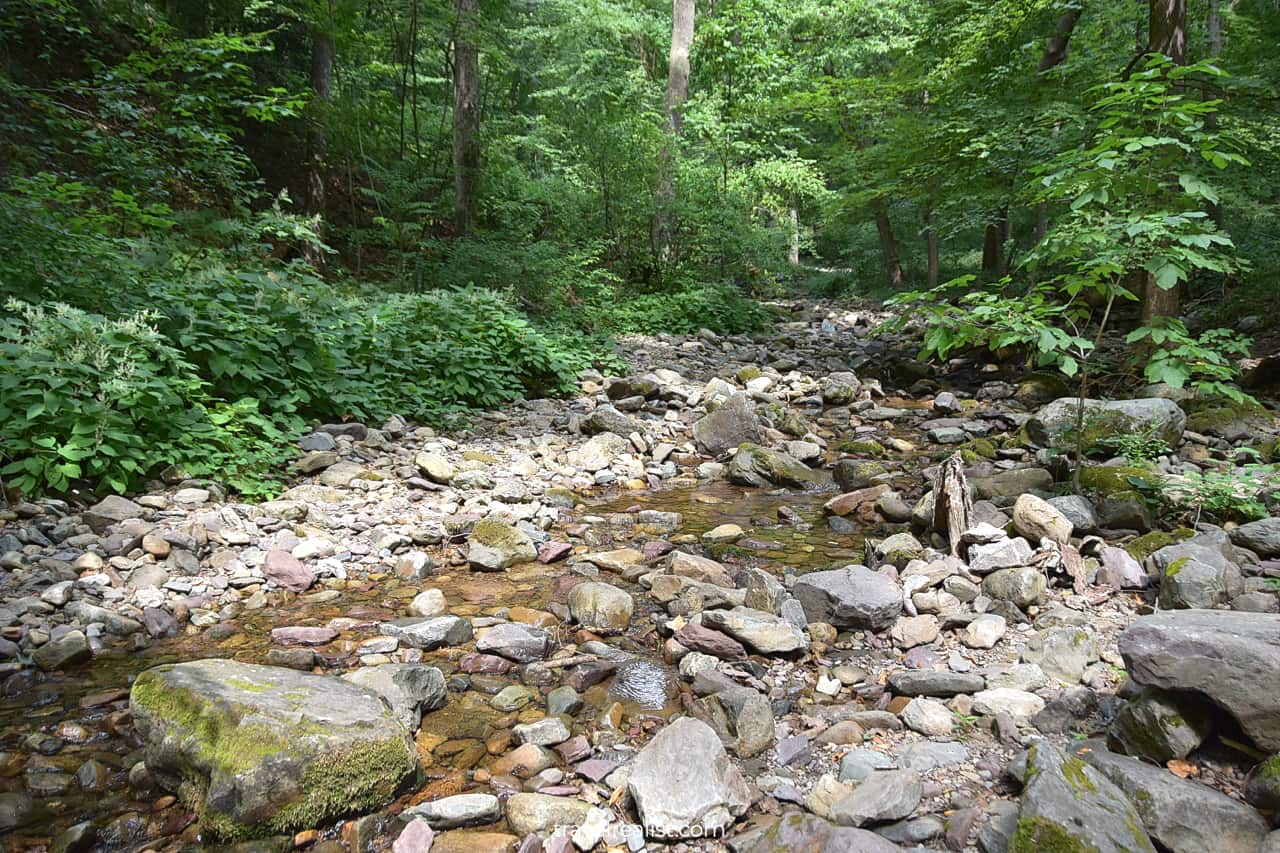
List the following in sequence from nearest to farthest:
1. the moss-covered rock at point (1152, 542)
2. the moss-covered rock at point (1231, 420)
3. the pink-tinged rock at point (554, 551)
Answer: the moss-covered rock at point (1152, 542)
the pink-tinged rock at point (554, 551)
the moss-covered rock at point (1231, 420)

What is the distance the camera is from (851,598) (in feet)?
11.9

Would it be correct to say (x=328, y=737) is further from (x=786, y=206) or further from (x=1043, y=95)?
(x=786, y=206)

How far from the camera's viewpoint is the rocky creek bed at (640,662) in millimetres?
2180

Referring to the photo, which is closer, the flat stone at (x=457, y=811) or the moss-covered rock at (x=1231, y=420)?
the flat stone at (x=457, y=811)

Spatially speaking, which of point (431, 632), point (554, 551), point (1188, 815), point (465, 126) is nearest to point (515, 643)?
point (431, 632)

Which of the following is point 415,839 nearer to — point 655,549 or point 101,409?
point 655,549

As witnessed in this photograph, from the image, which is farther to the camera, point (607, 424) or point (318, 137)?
point (318, 137)

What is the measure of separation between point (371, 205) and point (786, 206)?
13086 millimetres

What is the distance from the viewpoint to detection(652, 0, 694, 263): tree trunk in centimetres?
1412

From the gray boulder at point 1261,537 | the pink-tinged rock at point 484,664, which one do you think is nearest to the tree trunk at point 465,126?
the pink-tinged rock at point 484,664

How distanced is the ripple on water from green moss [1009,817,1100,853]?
1544 mm

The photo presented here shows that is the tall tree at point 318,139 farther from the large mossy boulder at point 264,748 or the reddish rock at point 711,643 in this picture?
the reddish rock at point 711,643

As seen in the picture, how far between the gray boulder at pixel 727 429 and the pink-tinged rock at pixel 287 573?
4477 millimetres

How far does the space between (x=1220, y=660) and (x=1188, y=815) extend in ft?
1.67
